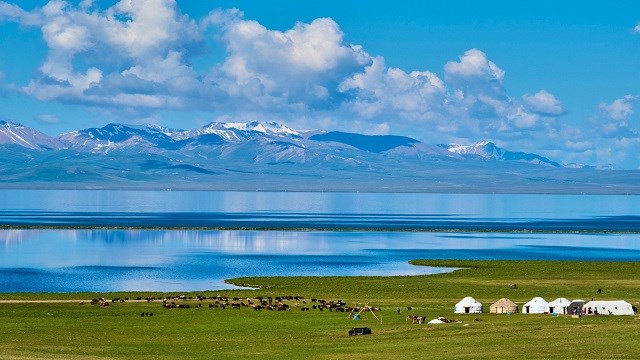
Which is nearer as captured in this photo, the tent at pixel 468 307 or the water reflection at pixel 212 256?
the tent at pixel 468 307

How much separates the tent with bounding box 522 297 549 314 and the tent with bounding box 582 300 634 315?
13.7 feet

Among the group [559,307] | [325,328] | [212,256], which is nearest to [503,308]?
[559,307]

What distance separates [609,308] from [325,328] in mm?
21293

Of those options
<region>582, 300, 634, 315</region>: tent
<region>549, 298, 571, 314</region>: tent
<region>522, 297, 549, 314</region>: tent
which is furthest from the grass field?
<region>522, 297, 549, 314</region>: tent

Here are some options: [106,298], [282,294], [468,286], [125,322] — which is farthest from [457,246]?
[125,322]

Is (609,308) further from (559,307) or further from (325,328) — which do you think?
(325,328)

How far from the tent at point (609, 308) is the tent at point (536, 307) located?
164 inches

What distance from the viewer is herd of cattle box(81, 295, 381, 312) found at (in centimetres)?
9006

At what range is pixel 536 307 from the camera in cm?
8638

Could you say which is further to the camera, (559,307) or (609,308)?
(559,307)

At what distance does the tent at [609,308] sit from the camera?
81625 mm

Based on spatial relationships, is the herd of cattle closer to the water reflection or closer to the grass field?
the grass field

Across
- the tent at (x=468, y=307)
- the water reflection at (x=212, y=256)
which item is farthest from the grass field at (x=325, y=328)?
the water reflection at (x=212, y=256)

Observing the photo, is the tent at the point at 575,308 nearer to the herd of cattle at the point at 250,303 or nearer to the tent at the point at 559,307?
the tent at the point at 559,307
